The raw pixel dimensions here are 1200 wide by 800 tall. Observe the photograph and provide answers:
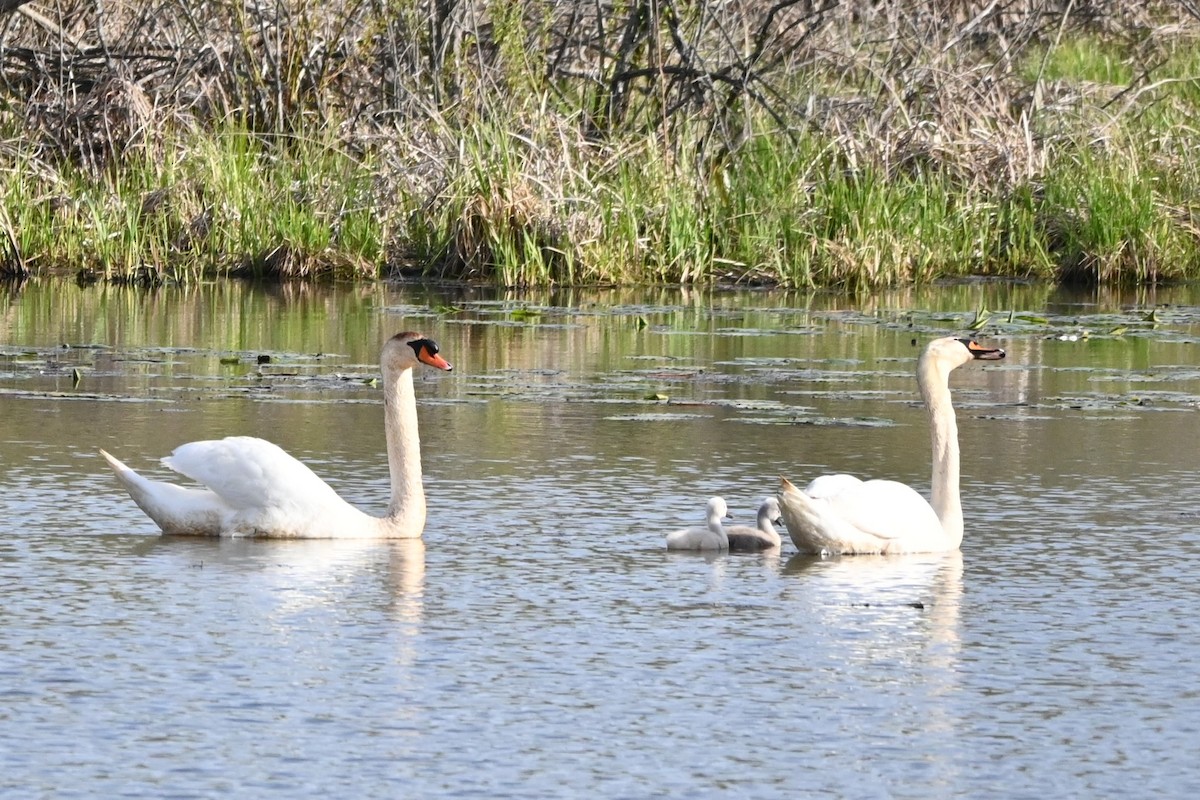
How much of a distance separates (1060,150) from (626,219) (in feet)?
14.6

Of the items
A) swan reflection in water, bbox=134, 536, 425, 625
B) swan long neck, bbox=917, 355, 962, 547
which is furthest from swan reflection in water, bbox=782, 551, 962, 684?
swan reflection in water, bbox=134, 536, 425, 625

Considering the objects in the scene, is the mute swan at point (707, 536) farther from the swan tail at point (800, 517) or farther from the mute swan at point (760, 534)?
the swan tail at point (800, 517)

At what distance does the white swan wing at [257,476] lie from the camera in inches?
310

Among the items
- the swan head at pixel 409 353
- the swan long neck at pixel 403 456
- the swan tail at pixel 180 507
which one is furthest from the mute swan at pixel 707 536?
the swan tail at pixel 180 507

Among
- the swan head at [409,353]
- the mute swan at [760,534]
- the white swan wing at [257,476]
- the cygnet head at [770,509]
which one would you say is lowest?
the mute swan at [760,534]

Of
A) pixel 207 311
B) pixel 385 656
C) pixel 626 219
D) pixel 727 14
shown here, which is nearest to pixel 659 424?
pixel 385 656

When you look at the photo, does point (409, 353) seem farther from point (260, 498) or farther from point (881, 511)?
point (881, 511)

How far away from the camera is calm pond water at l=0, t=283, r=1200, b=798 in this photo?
17.1 ft

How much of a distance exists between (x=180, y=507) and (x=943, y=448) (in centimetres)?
264

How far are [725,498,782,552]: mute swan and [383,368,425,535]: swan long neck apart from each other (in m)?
1.06

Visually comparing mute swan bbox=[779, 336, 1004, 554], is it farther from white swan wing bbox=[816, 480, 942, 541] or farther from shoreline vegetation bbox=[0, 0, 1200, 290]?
shoreline vegetation bbox=[0, 0, 1200, 290]

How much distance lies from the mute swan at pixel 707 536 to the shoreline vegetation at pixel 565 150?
32.0ft

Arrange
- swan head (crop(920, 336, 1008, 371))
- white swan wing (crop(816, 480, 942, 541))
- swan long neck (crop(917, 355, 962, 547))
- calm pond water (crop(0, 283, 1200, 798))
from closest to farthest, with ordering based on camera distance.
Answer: calm pond water (crop(0, 283, 1200, 798)), white swan wing (crop(816, 480, 942, 541)), swan long neck (crop(917, 355, 962, 547)), swan head (crop(920, 336, 1008, 371))

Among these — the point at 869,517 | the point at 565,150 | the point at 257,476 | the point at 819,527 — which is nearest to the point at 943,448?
the point at 869,517
